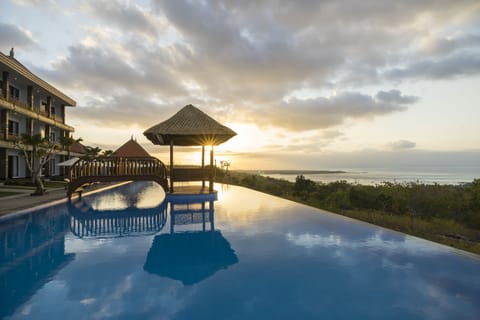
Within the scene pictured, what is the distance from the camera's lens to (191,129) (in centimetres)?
1213

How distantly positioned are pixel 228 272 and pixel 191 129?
28.5ft

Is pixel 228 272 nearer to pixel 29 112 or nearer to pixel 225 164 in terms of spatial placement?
pixel 225 164

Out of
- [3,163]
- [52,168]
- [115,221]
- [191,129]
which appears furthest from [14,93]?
[115,221]

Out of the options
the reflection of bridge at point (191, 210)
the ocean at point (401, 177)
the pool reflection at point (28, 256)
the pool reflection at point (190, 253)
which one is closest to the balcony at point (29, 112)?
the pool reflection at point (28, 256)

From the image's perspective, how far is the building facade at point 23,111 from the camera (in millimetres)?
17844

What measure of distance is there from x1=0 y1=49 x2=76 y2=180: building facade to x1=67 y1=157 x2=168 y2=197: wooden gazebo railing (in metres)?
7.08

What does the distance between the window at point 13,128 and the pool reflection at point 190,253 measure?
20.2 m

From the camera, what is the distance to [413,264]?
4984 mm

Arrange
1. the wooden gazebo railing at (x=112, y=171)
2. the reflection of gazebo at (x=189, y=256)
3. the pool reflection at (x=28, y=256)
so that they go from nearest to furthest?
the pool reflection at (x=28, y=256) < the reflection of gazebo at (x=189, y=256) < the wooden gazebo railing at (x=112, y=171)

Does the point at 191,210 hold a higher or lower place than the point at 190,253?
higher

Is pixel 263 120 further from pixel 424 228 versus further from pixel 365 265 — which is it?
pixel 365 265

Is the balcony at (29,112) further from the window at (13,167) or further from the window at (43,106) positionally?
the window at (13,167)

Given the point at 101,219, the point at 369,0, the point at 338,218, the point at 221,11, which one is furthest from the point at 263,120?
the point at 101,219

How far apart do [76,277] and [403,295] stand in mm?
5556
